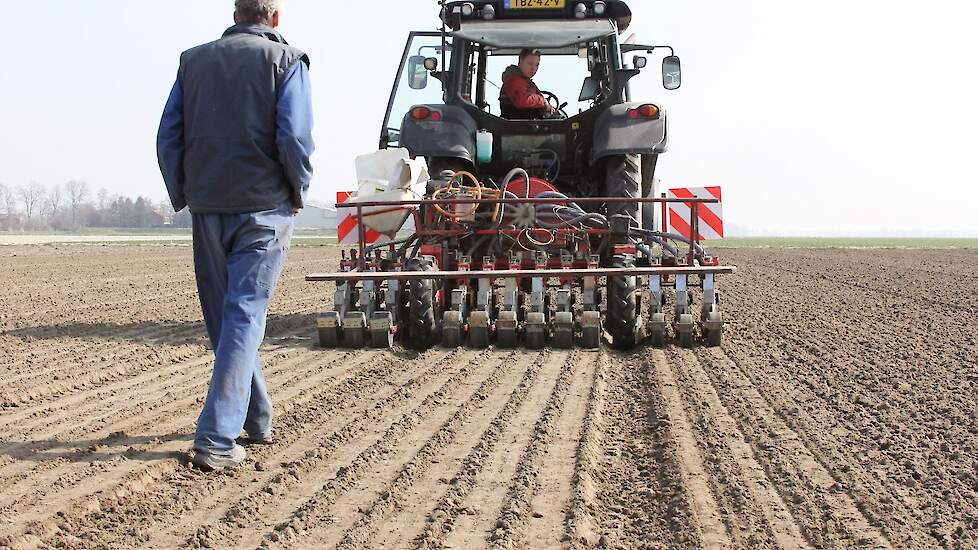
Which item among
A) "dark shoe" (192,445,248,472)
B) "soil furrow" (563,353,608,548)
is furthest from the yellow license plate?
"dark shoe" (192,445,248,472)

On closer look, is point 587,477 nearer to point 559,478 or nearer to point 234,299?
point 559,478

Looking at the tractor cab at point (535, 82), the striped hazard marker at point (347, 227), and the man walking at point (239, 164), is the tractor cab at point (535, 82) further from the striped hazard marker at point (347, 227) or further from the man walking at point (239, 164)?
the man walking at point (239, 164)

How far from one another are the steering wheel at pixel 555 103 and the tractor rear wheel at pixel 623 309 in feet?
6.61

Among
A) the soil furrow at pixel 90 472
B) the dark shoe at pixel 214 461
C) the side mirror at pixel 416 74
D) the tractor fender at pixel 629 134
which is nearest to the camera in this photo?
the soil furrow at pixel 90 472

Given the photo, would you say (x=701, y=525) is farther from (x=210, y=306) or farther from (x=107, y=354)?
(x=107, y=354)

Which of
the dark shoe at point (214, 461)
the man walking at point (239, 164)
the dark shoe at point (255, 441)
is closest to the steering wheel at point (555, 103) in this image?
the man walking at point (239, 164)

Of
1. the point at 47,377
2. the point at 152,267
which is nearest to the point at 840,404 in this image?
the point at 47,377

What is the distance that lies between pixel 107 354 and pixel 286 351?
113cm

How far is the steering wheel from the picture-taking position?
28.6 ft

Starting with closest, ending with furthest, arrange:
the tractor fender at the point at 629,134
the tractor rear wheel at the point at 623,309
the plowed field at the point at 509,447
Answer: the plowed field at the point at 509,447 < the tractor rear wheel at the point at 623,309 < the tractor fender at the point at 629,134

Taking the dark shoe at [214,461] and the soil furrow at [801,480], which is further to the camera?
the dark shoe at [214,461]

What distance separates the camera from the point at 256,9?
3.90m

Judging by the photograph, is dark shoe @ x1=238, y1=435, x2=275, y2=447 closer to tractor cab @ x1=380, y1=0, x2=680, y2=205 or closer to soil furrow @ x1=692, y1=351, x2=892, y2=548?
soil furrow @ x1=692, y1=351, x2=892, y2=548

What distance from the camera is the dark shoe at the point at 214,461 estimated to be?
144 inches
